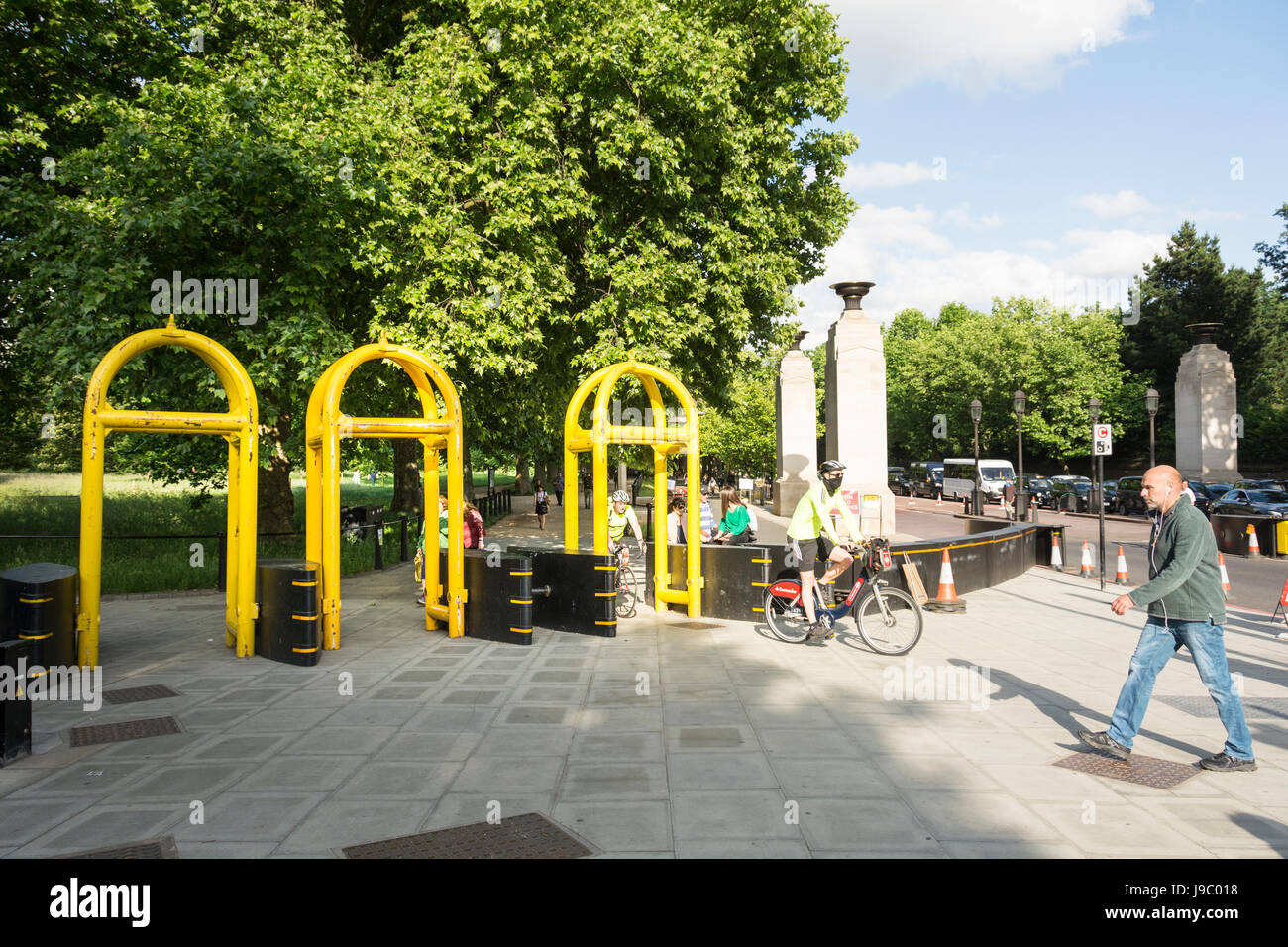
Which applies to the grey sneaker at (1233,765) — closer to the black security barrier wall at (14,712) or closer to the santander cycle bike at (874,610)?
the santander cycle bike at (874,610)

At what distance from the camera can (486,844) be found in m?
4.36

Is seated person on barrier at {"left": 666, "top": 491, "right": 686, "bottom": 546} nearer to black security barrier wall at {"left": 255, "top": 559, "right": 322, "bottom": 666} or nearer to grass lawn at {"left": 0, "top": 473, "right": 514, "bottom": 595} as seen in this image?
black security barrier wall at {"left": 255, "top": 559, "right": 322, "bottom": 666}

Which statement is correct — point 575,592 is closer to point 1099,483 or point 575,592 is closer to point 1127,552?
point 1099,483

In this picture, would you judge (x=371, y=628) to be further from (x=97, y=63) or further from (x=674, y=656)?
(x=97, y=63)

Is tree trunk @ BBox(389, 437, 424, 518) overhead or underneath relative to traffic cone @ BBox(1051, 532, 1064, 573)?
overhead

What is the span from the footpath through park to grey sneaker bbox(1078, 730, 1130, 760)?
12cm

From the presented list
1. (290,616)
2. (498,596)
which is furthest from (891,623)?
(290,616)

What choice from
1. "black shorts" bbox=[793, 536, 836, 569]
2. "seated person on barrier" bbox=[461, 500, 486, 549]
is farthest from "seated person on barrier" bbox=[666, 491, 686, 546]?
"black shorts" bbox=[793, 536, 836, 569]

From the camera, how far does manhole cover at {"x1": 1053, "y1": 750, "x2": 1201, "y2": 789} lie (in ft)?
16.9

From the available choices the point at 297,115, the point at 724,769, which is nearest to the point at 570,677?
the point at 724,769

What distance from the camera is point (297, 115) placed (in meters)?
13.5

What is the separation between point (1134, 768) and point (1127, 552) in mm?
17781

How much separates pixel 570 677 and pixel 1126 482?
3569 cm

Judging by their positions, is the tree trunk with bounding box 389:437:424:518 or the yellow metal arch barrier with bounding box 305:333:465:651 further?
the tree trunk with bounding box 389:437:424:518
